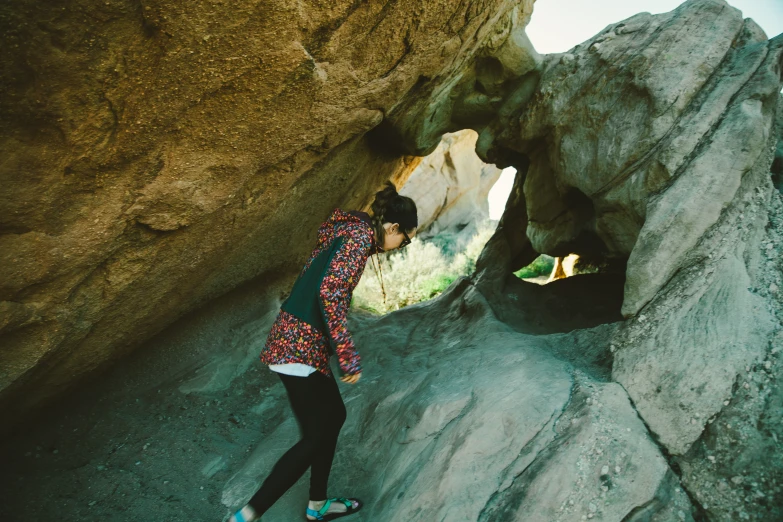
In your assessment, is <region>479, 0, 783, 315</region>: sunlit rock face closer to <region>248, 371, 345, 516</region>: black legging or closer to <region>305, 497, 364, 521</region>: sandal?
<region>248, 371, 345, 516</region>: black legging

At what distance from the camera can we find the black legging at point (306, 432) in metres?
2.22

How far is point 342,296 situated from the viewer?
230 centimetres

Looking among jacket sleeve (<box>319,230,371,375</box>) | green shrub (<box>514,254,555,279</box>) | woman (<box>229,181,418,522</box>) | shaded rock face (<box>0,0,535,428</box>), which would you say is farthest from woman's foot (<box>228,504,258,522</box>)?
green shrub (<box>514,254,555,279</box>)

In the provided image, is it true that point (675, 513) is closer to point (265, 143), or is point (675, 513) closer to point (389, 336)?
point (265, 143)

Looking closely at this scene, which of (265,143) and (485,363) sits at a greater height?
(265,143)

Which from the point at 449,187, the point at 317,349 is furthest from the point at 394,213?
the point at 449,187

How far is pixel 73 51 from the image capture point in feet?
6.46

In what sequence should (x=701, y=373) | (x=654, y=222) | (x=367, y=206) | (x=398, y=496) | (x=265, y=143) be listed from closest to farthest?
(x=701, y=373) < (x=398, y=496) < (x=654, y=222) < (x=265, y=143) < (x=367, y=206)

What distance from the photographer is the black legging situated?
2.22 m

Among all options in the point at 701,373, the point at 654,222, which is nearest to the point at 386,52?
the point at 654,222

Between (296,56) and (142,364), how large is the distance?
2870mm

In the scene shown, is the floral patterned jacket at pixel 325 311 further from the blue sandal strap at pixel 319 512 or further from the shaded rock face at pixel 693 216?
the shaded rock face at pixel 693 216

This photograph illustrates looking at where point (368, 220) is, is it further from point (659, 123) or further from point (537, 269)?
point (537, 269)

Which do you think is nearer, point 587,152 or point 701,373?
point 701,373
